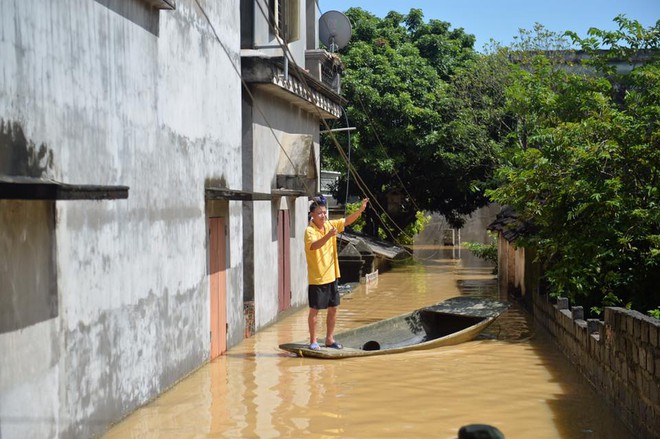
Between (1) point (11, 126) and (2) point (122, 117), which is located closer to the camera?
(1) point (11, 126)

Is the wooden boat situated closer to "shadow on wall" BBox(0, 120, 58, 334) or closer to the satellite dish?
"shadow on wall" BBox(0, 120, 58, 334)

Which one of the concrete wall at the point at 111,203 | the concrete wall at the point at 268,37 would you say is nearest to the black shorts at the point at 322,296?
the concrete wall at the point at 111,203

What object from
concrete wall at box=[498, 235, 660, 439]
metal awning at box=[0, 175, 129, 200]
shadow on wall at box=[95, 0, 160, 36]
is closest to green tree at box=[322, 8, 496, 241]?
concrete wall at box=[498, 235, 660, 439]

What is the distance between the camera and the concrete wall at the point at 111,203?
604 cm

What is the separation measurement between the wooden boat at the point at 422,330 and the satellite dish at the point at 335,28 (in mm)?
8512

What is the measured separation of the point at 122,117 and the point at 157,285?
1835mm

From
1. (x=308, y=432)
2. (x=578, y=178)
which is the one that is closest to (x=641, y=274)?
(x=578, y=178)

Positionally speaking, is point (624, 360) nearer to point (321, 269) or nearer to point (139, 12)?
point (321, 269)

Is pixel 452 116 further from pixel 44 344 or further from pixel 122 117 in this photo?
pixel 44 344

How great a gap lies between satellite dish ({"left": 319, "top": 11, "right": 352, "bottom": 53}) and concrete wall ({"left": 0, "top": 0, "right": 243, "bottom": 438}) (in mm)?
8862

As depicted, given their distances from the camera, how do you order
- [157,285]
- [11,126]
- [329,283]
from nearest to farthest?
[11,126] < [157,285] < [329,283]

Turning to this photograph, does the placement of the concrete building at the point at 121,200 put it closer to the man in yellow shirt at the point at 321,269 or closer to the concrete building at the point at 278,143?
the concrete building at the point at 278,143

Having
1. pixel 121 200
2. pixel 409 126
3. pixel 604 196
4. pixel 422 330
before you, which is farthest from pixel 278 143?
pixel 409 126

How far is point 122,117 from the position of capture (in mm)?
7996
